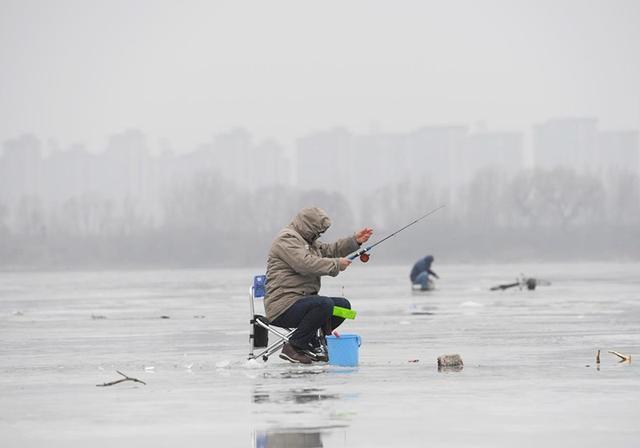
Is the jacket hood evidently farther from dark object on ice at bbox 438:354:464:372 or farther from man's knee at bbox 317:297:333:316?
dark object on ice at bbox 438:354:464:372

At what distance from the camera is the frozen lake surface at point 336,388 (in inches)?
379

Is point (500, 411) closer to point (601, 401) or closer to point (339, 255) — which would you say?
point (601, 401)

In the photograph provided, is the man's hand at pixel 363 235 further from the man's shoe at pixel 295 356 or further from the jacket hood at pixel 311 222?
the man's shoe at pixel 295 356

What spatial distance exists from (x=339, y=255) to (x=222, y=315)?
1230cm

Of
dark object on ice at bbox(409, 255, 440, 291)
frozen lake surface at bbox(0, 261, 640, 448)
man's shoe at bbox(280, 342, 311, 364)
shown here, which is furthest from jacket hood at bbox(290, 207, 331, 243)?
dark object on ice at bbox(409, 255, 440, 291)

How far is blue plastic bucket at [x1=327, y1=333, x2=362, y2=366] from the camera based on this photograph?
48.5 feet

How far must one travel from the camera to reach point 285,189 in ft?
580

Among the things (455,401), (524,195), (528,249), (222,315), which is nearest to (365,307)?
(222,315)

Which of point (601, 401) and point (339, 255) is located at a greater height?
point (339, 255)

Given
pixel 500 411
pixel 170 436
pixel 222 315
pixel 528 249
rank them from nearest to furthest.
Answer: pixel 170 436 → pixel 500 411 → pixel 222 315 → pixel 528 249

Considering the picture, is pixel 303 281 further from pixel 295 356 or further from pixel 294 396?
pixel 294 396

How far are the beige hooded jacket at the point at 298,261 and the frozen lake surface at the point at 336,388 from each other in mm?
694

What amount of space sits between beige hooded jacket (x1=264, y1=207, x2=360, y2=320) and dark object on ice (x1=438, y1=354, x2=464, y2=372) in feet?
4.74

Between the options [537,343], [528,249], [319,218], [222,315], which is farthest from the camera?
[528,249]
